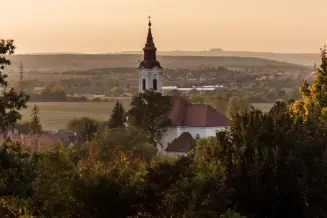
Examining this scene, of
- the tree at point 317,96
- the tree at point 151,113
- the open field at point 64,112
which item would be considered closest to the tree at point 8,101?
the tree at point 317,96

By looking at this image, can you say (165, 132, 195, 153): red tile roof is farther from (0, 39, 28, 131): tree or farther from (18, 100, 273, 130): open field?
(0, 39, 28, 131): tree

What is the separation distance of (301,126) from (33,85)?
175m

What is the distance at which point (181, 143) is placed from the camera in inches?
2899

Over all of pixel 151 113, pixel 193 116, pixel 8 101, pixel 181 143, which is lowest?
pixel 181 143

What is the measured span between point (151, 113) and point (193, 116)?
8.04 meters

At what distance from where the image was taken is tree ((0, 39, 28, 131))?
22094 millimetres

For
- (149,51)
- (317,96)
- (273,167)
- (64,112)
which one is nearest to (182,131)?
(149,51)

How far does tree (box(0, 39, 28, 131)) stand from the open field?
290ft

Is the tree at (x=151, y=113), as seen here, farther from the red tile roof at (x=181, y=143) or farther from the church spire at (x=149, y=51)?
the church spire at (x=149, y=51)

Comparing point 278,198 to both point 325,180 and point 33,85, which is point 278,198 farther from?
point 33,85

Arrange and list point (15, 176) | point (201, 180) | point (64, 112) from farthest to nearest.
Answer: point (64, 112) → point (201, 180) → point (15, 176)

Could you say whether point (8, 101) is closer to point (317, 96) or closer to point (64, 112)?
point (317, 96)

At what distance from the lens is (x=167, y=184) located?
23.6 meters

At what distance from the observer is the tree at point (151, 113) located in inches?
2753
